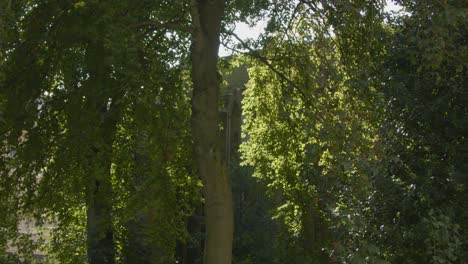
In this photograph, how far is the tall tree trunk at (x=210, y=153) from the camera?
381 inches

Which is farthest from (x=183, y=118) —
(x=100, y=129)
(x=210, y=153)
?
(x=210, y=153)

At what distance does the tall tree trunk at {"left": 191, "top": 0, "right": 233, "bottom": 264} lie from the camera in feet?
31.8

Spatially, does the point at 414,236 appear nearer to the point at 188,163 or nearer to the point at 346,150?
the point at 346,150

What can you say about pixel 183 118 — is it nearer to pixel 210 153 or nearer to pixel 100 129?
pixel 100 129

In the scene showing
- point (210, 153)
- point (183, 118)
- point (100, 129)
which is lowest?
point (210, 153)

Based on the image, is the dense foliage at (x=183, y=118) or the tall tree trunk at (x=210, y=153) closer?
the dense foliage at (x=183, y=118)

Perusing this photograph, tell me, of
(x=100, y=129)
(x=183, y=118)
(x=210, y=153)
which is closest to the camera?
(x=210, y=153)

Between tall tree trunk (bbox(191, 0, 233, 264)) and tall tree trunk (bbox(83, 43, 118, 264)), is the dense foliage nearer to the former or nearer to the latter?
tall tree trunk (bbox(83, 43, 118, 264))

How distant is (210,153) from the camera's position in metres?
9.70

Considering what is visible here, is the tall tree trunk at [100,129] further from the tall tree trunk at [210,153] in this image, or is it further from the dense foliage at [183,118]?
the tall tree trunk at [210,153]

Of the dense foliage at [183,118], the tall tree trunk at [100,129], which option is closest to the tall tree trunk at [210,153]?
the dense foliage at [183,118]

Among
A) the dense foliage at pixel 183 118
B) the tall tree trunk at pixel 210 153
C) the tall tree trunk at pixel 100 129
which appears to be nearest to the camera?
the dense foliage at pixel 183 118

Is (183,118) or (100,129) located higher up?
(183,118)

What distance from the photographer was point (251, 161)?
48.3 ft
